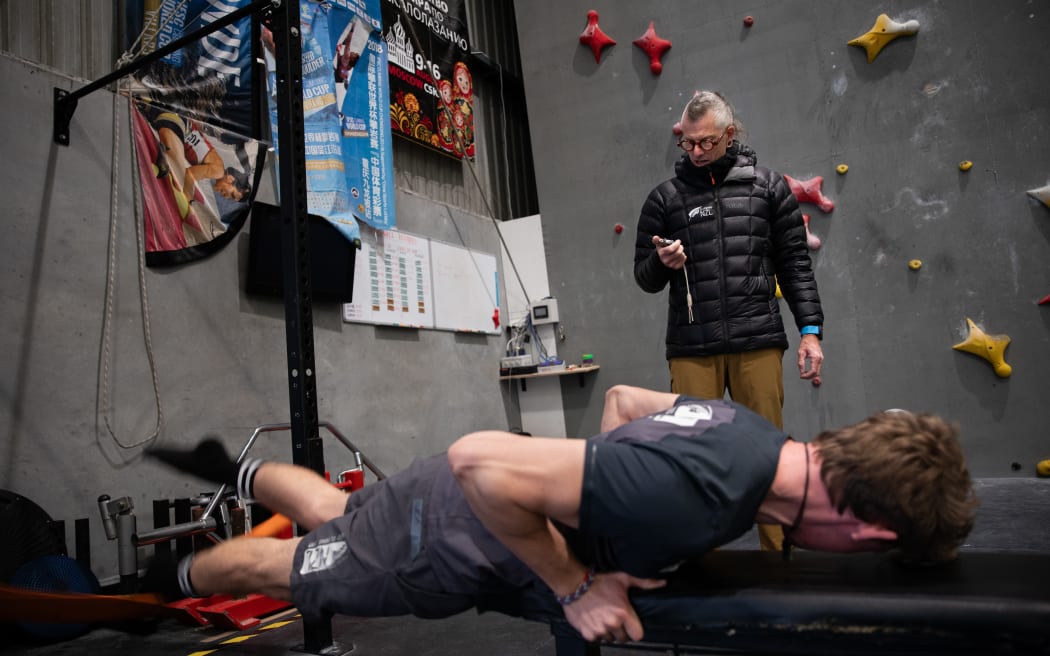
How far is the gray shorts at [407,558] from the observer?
53.4 inches

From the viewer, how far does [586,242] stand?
5395 mm

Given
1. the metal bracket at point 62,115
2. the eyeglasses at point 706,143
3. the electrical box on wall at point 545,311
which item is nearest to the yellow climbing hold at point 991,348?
the electrical box on wall at point 545,311

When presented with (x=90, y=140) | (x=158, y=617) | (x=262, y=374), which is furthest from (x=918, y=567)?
(x=90, y=140)

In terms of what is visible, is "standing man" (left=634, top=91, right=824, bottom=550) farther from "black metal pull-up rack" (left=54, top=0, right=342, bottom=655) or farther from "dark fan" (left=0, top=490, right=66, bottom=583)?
"dark fan" (left=0, top=490, right=66, bottom=583)

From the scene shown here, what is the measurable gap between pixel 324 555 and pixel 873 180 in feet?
14.3

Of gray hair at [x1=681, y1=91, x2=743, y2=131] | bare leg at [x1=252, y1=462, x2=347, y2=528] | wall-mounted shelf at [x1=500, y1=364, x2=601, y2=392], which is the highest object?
gray hair at [x1=681, y1=91, x2=743, y2=131]

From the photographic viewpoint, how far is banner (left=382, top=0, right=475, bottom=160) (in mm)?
5113

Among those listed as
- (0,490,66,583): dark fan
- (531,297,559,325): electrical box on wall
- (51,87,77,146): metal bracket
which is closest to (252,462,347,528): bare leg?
(0,490,66,583): dark fan

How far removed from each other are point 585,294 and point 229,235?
105 inches

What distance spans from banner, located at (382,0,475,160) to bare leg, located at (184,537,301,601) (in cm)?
387

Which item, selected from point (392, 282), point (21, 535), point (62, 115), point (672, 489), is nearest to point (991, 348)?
point (392, 282)

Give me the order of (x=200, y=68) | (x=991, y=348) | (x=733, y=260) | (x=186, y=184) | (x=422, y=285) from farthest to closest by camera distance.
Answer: (x=422, y=285)
(x=991, y=348)
(x=200, y=68)
(x=186, y=184)
(x=733, y=260)

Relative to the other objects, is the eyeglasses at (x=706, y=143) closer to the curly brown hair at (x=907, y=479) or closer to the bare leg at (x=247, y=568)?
the curly brown hair at (x=907, y=479)

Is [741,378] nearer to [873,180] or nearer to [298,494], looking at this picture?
[298,494]
